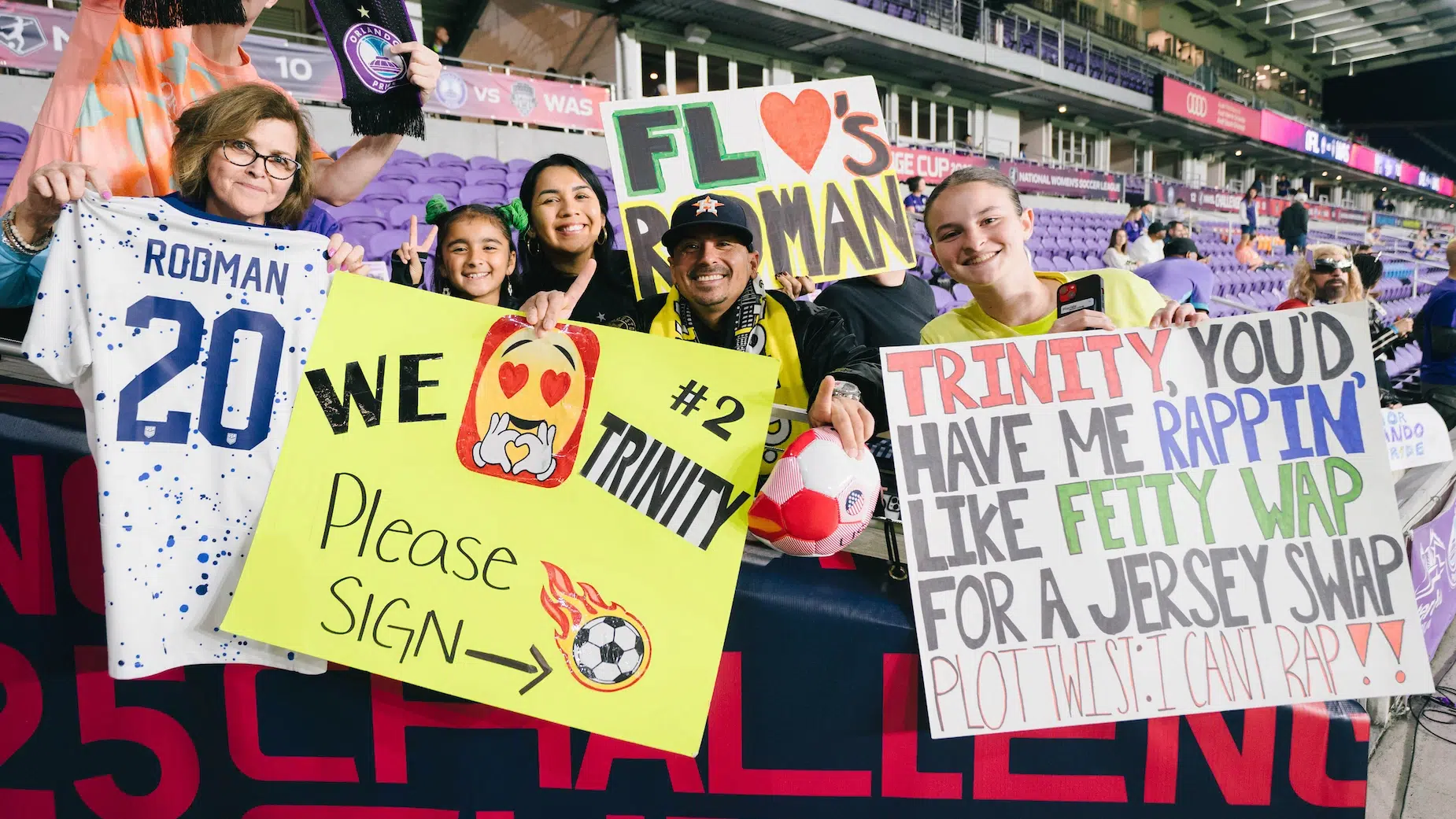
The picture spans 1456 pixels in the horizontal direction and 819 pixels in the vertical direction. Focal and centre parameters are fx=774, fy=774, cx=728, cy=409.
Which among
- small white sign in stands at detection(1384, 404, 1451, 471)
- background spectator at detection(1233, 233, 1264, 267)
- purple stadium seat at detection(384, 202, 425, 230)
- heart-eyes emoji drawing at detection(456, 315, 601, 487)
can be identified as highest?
purple stadium seat at detection(384, 202, 425, 230)

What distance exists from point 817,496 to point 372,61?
1.51m

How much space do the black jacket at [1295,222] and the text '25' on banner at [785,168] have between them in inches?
667

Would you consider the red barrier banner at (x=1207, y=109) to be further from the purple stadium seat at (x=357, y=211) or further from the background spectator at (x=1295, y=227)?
the purple stadium seat at (x=357, y=211)

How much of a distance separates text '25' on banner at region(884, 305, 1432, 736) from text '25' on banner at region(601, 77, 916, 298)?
4.08 ft

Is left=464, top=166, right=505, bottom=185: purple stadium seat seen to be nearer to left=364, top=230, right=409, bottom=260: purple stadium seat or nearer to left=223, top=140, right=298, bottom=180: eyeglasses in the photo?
left=364, top=230, right=409, bottom=260: purple stadium seat

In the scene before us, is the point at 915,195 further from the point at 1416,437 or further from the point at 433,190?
the point at 1416,437

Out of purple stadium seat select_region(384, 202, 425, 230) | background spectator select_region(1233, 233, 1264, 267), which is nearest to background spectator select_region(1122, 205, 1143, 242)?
background spectator select_region(1233, 233, 1264, 267)

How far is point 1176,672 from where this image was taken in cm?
152

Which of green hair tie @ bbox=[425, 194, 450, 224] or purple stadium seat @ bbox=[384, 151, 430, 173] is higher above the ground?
purple stadium seat @ bbox=[384, 151, 430, 173]

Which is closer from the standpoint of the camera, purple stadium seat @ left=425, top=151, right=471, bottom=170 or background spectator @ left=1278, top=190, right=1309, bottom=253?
purple stadium seat @ left=425, top=151, right=471, bottom=170

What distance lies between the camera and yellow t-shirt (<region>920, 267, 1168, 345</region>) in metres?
1.90

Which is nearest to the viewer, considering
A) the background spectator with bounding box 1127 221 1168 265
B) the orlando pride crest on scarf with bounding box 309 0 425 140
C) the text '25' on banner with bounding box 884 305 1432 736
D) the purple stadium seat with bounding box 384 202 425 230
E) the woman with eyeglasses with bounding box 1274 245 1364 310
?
the text '25' on banner with bounding box 884 305 1432 736

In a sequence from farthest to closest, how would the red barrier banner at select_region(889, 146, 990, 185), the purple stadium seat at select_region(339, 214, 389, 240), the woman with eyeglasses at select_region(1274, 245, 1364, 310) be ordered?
the red barrier banner at select_region(889, 146, 990, 185) → the purple stadium seat at select_region(339, 214, 389, 240) → the woman with eyeglasses at select_region(1274, 245, 1364, 310)

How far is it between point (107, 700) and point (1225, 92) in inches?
1633
